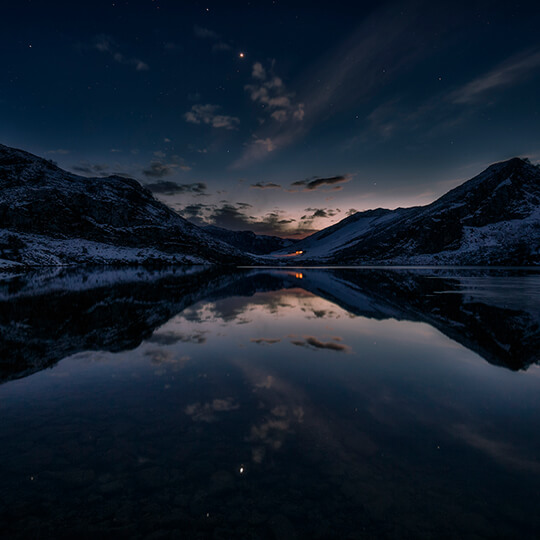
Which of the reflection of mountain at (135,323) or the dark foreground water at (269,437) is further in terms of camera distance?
the reflection of mountain at (135,323)

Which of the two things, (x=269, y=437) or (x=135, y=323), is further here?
(x=135, y=323)

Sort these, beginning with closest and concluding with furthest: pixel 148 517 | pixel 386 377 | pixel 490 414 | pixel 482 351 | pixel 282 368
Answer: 1. pixel 148 517
2. pixel 490 414
3. pixel 386 377
4. pixel 282 368
5. pixel 482 351

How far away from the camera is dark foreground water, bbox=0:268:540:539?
180 inches

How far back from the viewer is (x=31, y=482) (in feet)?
17.5

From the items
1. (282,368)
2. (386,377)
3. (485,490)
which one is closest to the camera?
(485,490)

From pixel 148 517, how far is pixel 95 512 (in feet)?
2.96

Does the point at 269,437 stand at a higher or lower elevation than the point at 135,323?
lower

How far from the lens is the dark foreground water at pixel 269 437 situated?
15.0 ft

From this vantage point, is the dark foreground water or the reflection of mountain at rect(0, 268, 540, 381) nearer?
the dark foreground water

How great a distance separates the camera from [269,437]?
6832 mm

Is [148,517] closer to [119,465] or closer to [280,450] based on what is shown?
[119,465]

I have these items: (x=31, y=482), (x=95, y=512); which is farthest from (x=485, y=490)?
(x=31, y=482)

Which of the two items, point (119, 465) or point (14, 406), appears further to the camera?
point (14, 406)

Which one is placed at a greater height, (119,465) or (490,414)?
(119,465)
